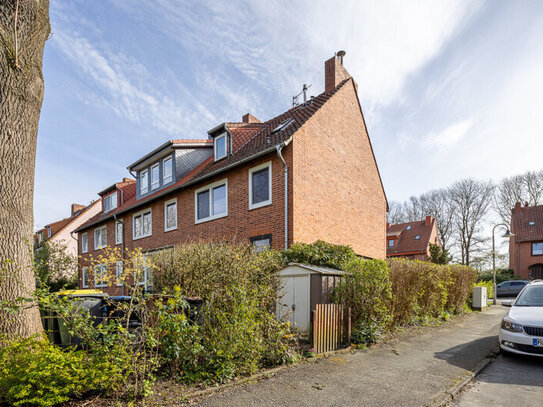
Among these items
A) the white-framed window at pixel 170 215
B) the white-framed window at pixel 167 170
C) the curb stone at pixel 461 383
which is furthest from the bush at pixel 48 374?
the white-framed window at pixel 167 170

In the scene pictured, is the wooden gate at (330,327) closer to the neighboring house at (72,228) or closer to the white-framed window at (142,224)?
the white-framed window at (142,224)

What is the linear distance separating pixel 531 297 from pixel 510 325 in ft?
4.72

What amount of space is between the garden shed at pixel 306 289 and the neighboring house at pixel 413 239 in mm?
35809

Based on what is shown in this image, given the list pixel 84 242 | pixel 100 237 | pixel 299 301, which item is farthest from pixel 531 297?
pixel 84 242

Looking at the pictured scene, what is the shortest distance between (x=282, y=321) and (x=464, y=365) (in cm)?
373

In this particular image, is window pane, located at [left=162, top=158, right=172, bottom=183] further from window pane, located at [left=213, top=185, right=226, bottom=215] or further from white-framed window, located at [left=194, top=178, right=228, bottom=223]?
window pane, located at [left=213, top=185, right=226, bottom=215]

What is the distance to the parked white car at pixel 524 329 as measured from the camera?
267 inches

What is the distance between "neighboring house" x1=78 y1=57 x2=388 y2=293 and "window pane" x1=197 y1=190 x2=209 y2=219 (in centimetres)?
4

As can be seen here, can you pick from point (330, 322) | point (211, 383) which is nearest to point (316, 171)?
point (330, 322)

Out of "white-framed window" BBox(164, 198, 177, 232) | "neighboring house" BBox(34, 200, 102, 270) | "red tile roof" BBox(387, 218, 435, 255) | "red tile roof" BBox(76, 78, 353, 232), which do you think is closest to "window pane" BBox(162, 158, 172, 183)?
"red tile roof" BBox(76, 78, 353, 232)

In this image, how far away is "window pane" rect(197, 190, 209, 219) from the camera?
49.7 feet

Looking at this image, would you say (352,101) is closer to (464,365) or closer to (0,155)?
(464,365)

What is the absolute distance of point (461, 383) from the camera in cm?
572

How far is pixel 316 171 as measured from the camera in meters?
13.1
